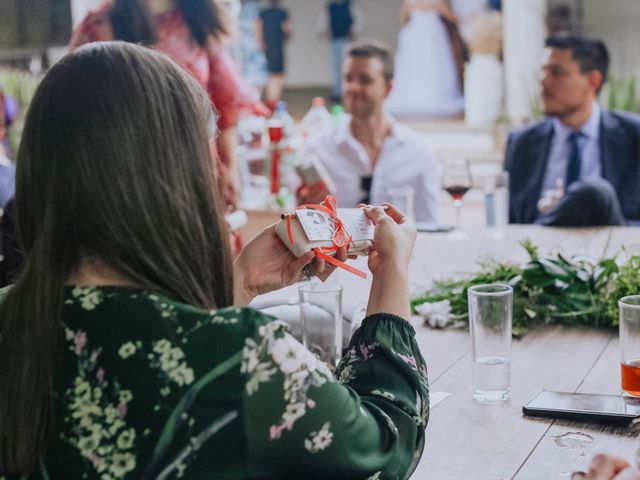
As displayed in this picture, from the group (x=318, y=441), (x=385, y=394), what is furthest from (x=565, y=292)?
(x=318, y=441)

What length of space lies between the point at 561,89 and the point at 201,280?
321 cm

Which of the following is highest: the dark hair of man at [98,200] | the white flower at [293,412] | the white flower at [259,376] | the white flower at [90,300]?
the dark hair of man at [98,200]

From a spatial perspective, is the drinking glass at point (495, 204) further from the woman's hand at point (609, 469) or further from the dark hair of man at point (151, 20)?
the woman's hand at point (609, 469)

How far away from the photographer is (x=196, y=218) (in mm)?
1047

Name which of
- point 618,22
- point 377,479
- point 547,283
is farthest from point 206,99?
point 618,22

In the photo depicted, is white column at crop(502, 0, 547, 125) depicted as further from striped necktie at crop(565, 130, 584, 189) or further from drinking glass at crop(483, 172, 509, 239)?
drinking glass at crop(483, 172, 509, 239)

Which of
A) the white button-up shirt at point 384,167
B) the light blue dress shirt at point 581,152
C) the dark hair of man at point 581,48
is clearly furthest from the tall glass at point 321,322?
the dark hair of man at point 581,48

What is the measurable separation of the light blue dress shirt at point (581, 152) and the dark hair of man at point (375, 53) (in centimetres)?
73

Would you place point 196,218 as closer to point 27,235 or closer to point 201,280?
point 201,280

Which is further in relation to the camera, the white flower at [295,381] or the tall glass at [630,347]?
the tall glass at [630,347]

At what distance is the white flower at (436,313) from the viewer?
193 centimetres

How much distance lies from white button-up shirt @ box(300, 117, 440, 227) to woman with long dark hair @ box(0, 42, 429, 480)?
110 inches

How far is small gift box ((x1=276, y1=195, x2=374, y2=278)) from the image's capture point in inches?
59.2

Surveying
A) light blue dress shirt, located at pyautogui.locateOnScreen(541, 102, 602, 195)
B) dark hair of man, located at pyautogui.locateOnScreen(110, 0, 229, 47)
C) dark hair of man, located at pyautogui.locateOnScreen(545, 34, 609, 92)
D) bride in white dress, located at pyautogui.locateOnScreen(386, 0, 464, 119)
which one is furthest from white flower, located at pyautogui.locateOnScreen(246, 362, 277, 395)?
bride in white dress, located at pyautogui.locateOnScreen(386, 0, 464, 119)
